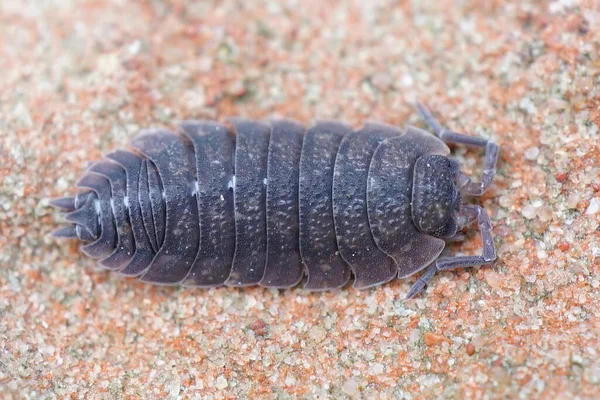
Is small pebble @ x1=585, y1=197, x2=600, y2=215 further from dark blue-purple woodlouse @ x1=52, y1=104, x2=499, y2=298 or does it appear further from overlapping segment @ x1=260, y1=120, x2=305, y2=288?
overlapping segment @ x1=260, y1=120, x2=305, y2=288

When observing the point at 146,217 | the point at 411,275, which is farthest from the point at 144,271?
the point at 411,275

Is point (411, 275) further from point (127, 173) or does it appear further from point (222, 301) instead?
point (127, 173)

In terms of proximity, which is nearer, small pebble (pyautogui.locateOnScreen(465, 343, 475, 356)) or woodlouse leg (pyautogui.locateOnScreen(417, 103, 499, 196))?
small pebble (pyautogui.locateOnScreen(465, 343, 475, 356))

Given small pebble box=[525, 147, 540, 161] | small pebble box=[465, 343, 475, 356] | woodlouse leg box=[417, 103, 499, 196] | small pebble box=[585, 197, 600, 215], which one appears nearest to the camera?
small pebble box=[465, 343, 475, 356]

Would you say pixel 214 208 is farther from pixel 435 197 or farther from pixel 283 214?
pixel 435 197

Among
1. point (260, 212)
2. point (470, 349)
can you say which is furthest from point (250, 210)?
point (470, 349)

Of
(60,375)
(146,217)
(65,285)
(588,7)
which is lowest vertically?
(60,375)

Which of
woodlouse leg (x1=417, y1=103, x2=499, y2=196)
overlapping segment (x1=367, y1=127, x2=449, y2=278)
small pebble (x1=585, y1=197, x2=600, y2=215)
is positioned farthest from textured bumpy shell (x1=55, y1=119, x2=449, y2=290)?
small pebble (x1=585, y1=197, x2=600, y2=215)
